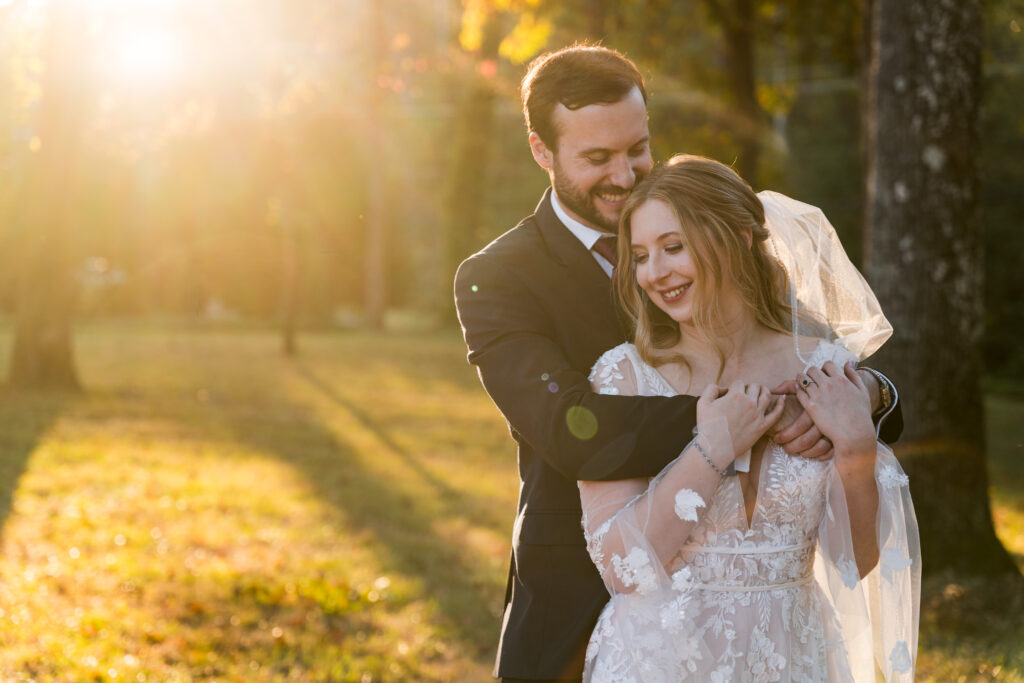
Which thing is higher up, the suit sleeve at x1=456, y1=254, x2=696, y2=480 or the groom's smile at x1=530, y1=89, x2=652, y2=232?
the groom's smile at x1=530, y1=89, x2=652, y2=232

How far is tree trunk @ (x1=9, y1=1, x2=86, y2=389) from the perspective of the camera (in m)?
14.3

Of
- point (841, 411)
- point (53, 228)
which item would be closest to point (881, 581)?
point (841, 411)

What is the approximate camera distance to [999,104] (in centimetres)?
1794

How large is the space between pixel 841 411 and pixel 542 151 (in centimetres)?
121

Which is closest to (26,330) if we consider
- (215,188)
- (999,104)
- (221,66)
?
(221,66)

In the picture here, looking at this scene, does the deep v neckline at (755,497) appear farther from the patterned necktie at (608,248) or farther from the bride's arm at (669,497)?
the patterned necktie at (608,248)

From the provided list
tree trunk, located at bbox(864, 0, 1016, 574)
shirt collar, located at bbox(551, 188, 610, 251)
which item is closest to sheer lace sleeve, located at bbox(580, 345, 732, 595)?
shirt collar, located at bbox(551, 188, 610, 251)

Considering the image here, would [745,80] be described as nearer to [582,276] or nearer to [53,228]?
[53,228]

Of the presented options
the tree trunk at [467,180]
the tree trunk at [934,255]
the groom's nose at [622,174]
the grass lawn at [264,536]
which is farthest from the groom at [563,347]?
the tree trunk at [467,180]

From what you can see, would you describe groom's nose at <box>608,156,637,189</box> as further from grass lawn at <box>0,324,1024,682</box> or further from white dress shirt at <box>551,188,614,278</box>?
grass lawn at <box>0,324,1024,682</box>

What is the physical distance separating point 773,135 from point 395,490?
54.6 feet

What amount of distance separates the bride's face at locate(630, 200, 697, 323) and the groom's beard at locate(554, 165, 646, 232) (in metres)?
0.30

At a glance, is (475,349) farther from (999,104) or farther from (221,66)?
(999,104)

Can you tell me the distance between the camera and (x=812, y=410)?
2.49m
